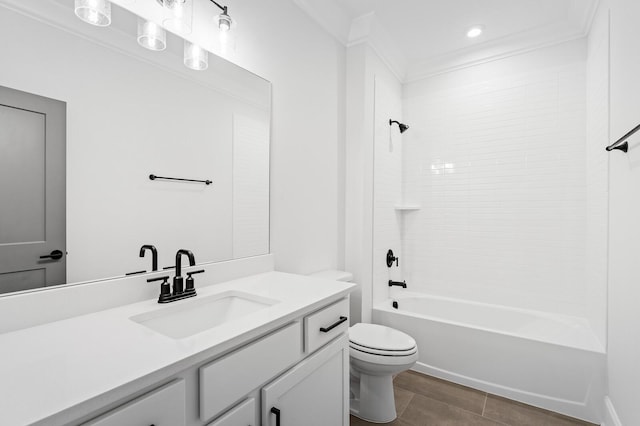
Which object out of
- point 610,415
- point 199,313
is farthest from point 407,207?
point 199,313

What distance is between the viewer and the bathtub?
75.1 inches

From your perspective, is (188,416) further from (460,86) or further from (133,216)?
(460,86)

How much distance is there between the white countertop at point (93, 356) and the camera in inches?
21.8

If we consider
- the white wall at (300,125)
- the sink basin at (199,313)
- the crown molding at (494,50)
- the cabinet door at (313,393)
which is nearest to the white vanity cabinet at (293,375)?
the cabinet door at (313,393)

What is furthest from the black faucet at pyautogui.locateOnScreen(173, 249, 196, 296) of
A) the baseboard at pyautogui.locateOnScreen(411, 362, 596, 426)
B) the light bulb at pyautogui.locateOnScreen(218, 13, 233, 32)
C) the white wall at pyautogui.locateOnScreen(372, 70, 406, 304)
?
the baseboard at pyautogui.locateOnScreen(411, 362, 596, 426)

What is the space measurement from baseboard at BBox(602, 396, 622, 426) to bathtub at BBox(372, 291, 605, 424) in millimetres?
72

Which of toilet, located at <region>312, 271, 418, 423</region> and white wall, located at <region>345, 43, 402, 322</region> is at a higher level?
white wall, located at <region>345, 43, 402, 322</region>

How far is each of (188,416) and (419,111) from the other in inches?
122

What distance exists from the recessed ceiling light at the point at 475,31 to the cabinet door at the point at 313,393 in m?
2.56

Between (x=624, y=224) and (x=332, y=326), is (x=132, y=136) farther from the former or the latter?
(x=624, y=224)

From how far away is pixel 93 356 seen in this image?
0.72 meters

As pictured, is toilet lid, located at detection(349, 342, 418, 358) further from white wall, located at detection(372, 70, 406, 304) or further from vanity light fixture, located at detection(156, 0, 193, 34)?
vanity light fixture, located at detection(156, 0, 193, 34)

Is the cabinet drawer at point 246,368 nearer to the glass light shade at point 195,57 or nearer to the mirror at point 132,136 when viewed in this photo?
the mirror at point 132,136

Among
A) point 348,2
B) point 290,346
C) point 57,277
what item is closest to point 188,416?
point 290,346
